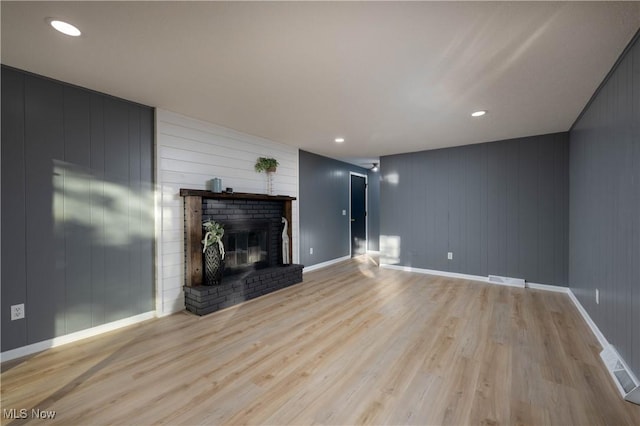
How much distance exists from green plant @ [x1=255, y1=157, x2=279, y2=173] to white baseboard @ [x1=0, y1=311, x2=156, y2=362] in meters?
2.43

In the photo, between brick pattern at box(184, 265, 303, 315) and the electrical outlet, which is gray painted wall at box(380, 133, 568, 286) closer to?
brick pattern at box(184, 265, 303, 315)

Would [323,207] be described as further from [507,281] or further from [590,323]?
[590,323]

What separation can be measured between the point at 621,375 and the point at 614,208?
4.12 ft

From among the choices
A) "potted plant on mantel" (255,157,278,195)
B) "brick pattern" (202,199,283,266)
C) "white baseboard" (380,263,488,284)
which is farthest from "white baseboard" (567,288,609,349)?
"potted plant on mantel" (255,157,278,195)

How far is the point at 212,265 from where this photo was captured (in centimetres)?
339

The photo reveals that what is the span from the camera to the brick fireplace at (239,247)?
3311mm

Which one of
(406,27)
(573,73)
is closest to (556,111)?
(573,73)

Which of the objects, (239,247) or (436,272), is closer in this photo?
(239,247)

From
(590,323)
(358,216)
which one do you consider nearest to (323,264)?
(358,216)

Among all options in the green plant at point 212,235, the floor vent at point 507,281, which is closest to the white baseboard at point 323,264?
the green plant at point 212,235

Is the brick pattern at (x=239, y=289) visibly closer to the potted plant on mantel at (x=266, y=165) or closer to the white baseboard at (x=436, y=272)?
the potted plant on mantel at (x=266, y=165)

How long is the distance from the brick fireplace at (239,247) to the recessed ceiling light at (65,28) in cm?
171

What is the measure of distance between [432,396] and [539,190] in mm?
3930

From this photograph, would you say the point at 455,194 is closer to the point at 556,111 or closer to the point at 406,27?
the point at 556,111
